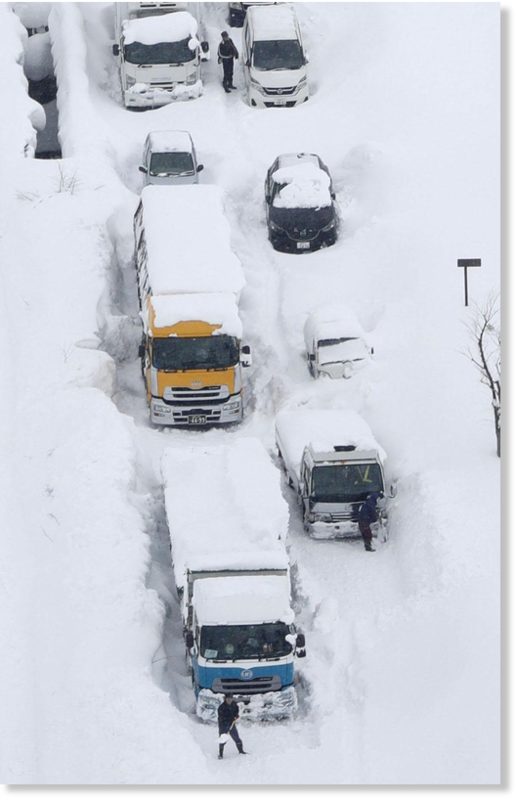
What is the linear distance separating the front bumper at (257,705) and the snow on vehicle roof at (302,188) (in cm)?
1590

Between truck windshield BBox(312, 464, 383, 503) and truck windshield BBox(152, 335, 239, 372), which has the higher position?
truck windshield BBox(152, 335, 239, 372)

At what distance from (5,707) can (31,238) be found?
15532mm

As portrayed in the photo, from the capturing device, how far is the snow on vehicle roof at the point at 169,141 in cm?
4319

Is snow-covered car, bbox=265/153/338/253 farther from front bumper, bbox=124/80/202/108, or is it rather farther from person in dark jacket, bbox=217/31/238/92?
person in dark jacket, bbox=217/31/238/92

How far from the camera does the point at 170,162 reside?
141ft

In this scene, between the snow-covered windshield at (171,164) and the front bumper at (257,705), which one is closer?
the front bumper at (257,705)

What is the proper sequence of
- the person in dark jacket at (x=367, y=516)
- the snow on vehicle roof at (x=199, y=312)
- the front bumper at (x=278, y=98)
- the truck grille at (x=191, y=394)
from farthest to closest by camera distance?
the front bumper at (x=278, y=98) → the truck grille at (x=191, y=394) → the snow on vehicle roof at (x=199, y=312) → the person in dark jacket at (x=367, y=516)

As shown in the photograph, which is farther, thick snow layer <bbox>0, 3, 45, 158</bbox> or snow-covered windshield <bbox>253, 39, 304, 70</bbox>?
snow-covered windshield <bbox>253, 39, 304, 70</bbox>

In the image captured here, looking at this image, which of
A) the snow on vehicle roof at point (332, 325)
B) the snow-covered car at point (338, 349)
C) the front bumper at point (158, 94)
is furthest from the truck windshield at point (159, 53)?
the snow-covered car at point (338, 349)

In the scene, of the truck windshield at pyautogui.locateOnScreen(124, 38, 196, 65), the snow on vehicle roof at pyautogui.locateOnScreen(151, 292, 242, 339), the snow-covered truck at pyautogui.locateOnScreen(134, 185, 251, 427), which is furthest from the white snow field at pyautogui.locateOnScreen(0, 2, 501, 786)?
the snow on vehicle roof at pyautogui.locateOnScreen(151, 292, 242, 339)

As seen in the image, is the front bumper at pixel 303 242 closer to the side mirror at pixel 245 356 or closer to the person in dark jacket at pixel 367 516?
the side mirror at pixel 245 356

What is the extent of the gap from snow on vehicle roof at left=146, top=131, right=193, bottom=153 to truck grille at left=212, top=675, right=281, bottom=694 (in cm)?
1855

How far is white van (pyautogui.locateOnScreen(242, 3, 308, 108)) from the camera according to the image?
46125 mm

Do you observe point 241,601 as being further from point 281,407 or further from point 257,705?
point 281,407
